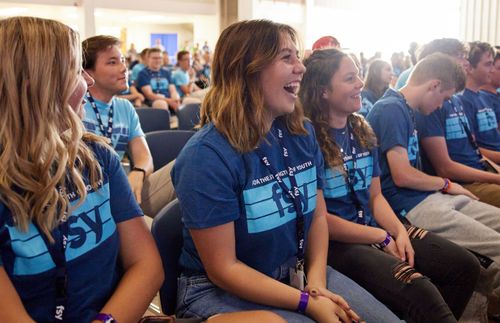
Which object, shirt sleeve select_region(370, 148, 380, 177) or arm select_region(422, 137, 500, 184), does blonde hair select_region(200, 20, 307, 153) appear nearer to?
shirt sleeve select_region(370, 148, 380, 177)

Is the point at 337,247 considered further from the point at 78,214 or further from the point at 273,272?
the point at 78,214

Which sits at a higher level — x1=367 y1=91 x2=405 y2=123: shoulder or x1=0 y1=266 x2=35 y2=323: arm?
x1=367 y1=91 x2=405 y2=123: shoulder

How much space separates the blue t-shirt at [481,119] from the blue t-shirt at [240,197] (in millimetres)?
2166

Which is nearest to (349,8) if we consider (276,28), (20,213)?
(276,28)

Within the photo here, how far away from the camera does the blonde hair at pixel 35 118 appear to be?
1.06m

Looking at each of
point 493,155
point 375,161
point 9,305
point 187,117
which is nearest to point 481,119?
point 493,155

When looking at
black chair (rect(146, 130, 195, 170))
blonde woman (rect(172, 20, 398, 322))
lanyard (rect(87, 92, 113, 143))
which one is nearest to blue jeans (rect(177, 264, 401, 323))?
blonde woman (rect(172, 20, 398, 322))

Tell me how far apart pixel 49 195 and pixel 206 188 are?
1.41 feet

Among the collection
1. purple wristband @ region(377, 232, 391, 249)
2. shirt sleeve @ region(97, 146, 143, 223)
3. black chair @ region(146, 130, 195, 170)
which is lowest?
purple wristband @ region(377, 232, 391, 249)

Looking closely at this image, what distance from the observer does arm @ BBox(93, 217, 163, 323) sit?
1215 millimetres

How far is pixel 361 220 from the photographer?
199 cm

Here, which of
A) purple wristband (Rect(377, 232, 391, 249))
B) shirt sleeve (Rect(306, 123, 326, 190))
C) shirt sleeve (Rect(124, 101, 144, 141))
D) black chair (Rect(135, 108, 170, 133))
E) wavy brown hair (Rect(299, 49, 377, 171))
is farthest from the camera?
black chair (Rect(135, 108, 170, 133))

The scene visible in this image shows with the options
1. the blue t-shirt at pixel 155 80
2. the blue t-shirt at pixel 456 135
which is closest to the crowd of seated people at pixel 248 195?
the blue t-shirt at pixel 456 135

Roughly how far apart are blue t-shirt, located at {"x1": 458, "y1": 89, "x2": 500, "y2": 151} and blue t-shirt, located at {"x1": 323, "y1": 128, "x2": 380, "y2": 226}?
1533mm
